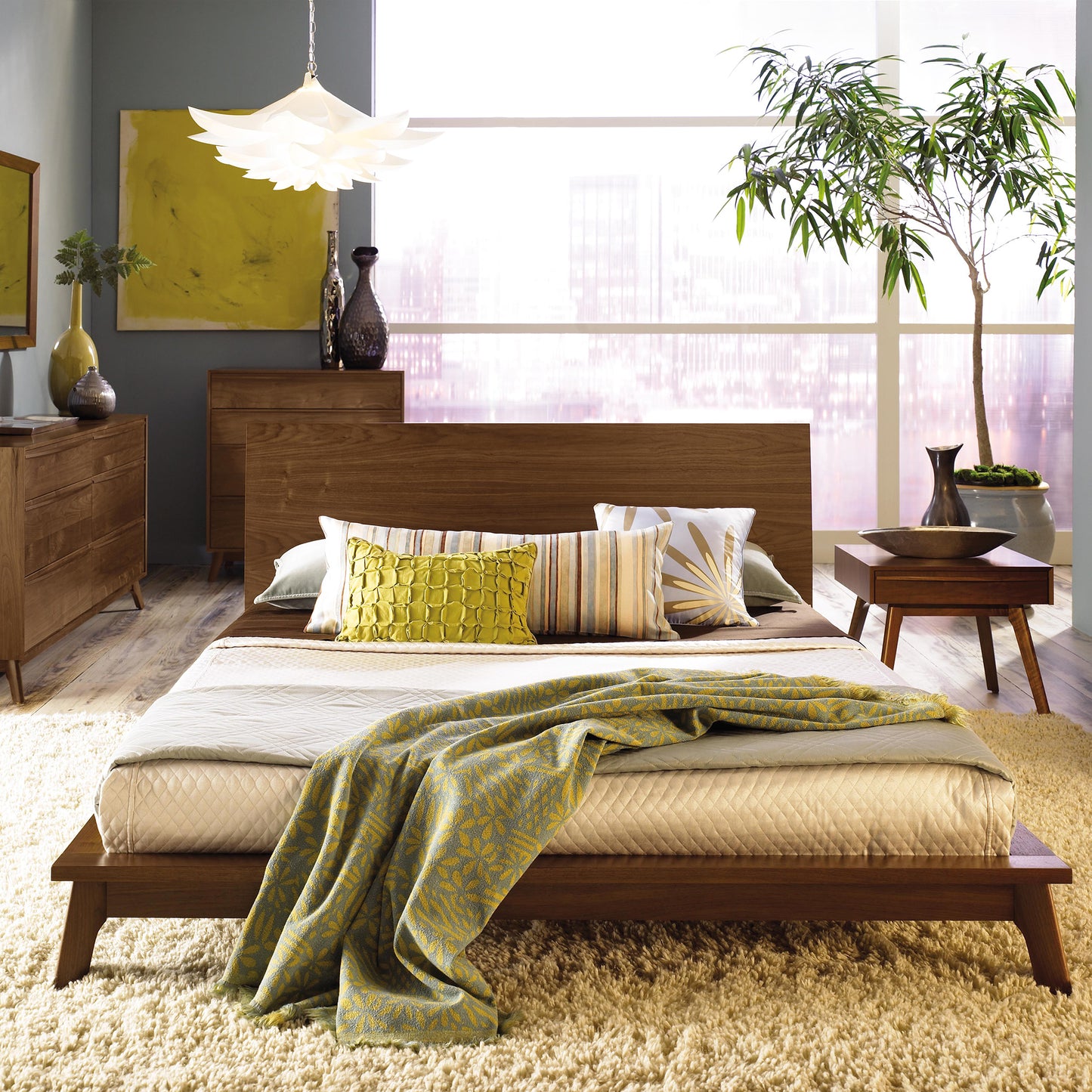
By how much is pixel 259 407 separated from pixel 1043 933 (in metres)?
4.50

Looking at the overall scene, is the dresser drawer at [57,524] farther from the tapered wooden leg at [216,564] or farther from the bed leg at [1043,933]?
the bed leg at [1043,933]

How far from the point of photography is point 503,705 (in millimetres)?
2107

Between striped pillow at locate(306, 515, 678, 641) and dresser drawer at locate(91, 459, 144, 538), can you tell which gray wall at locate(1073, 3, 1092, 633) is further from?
dresser drawer at locate(91, 459, 144, 538)

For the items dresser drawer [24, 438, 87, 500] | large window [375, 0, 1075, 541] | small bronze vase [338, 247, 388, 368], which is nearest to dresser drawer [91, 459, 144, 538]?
dresser drawer [24, 438, 87, 500]

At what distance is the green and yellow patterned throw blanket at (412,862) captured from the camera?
5.68 feet

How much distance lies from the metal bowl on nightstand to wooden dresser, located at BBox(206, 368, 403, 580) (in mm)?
2759

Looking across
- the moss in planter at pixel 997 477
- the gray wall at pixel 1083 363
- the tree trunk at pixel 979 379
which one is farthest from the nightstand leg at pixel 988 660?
the tree trunk at pixel 979 379

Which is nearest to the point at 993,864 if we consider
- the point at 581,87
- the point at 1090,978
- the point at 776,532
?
the point at 1090,978

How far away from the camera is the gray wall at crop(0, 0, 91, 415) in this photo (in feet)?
16.4

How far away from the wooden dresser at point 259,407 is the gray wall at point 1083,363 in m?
2.93

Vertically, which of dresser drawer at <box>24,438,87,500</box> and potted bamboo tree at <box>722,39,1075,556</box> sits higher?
potted bamboo tree at <box>722,39,1075,556</box>

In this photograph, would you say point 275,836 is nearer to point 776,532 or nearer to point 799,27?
point 776,532

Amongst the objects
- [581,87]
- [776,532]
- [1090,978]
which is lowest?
[1090,978]

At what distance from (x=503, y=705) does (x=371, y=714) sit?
24 cm
